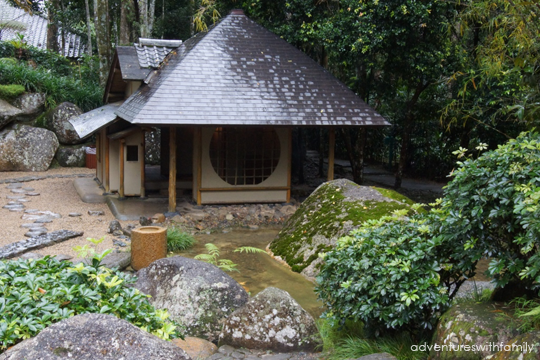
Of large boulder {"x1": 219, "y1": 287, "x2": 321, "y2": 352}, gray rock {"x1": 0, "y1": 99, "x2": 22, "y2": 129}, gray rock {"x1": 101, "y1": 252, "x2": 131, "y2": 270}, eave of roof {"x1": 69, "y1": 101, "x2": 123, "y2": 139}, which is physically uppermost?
eave of roof {"x1": 69, "y1": 101, "x2": 123, "y2": 139}

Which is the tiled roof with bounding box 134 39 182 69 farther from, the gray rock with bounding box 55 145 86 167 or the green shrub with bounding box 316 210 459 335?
the green shrub with bounding box 316 210 459 335

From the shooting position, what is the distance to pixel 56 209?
12.4 m

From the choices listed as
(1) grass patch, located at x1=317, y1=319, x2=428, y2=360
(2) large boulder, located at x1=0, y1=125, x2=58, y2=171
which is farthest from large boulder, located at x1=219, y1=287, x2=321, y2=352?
(2) large boulder, located at x1=0, y1=125, x2=58, y2=171

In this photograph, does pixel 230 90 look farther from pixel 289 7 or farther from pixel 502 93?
pixel 502 93

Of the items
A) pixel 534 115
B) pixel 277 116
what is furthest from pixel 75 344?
pixel 277 116

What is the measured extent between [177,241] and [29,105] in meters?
12.0

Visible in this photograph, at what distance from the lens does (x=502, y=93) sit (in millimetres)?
12016

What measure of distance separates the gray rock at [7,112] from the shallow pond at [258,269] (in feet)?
36.1

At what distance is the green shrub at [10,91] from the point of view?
1827 centimetres

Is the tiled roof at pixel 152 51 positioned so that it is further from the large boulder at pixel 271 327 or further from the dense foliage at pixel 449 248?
the dense foliage at pixel 449 248

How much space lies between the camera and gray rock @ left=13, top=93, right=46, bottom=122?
1852cm

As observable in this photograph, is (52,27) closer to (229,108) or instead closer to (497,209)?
(229,108)

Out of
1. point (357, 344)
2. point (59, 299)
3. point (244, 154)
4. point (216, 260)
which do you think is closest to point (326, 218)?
point (216, 260)

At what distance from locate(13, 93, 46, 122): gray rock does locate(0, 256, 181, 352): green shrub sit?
16703 mm
